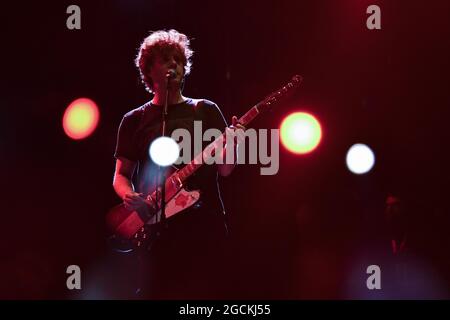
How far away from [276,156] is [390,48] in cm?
92

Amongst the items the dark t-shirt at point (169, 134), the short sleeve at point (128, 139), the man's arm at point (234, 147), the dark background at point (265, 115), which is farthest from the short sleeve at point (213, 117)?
the dark background at point (265, 115)

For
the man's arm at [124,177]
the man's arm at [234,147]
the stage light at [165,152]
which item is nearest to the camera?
the man's arm at [234,147]

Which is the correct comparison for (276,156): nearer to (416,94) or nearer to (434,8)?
(416,94)

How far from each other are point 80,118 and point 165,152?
2.98ft

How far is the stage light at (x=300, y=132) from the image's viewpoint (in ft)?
10.6

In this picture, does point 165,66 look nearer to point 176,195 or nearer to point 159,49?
point 159,49

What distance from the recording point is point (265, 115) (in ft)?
10.7

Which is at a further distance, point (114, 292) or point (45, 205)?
point (45, 205)

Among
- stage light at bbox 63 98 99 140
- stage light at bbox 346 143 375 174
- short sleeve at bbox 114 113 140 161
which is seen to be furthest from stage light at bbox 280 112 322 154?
stage light at bbox 63 98 99 140

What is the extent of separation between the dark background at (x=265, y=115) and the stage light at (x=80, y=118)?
43 millimetres

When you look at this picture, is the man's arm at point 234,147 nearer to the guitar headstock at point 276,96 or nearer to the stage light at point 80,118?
the guitar headstock at point 276,96

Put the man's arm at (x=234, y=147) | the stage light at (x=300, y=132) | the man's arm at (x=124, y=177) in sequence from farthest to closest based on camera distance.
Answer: the stage light at (x=300, y=132), the man's arm at (x=124, y=177), the man's arm at (x=234, y=147)

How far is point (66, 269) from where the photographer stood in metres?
3.24
